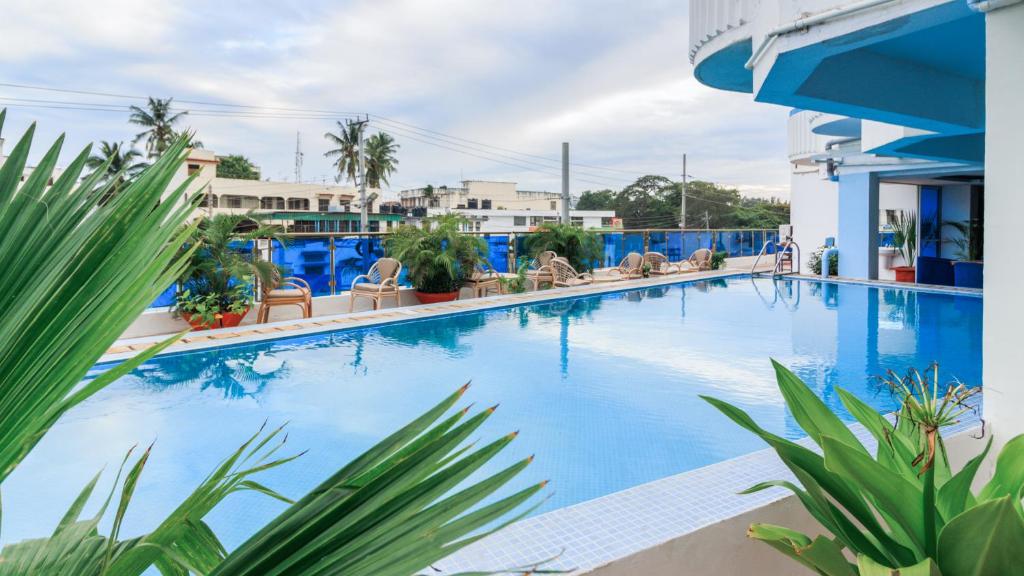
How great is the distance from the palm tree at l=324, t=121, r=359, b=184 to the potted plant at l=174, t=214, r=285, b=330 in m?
38.2

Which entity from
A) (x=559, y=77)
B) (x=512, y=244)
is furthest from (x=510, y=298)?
(x=559, y=77)

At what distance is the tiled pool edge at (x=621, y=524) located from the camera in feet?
7.22

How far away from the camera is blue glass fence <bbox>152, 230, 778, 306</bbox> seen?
32.7 ft

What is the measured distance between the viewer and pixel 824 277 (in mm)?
14680

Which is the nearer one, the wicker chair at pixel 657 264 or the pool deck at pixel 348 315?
the pool deck at pixel 348 315

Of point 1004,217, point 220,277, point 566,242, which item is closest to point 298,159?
point 566,242

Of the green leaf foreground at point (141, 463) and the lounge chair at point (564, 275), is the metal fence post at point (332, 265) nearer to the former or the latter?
the lounge chair at point (564, 275)

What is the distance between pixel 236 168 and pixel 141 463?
56.5 m

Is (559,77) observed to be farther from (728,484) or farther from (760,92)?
(728,484)

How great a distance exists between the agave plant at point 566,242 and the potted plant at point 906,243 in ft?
27.0

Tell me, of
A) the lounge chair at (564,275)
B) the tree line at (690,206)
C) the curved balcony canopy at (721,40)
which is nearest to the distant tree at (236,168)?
the tree line at (690,206)

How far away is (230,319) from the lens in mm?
8266

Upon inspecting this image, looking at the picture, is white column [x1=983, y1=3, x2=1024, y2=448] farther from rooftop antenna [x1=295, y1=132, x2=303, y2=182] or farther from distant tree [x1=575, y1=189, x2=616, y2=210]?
distant tree [x1=575, y1=189, x2=616, y2=210]

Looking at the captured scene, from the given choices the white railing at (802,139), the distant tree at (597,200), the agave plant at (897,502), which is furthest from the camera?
the distant tree at (597,200)
